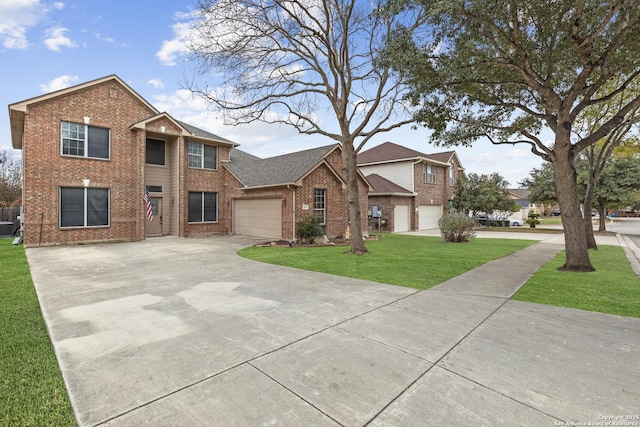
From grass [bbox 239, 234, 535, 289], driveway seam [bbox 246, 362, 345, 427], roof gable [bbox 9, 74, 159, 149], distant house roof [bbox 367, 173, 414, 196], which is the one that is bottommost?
driveway seam [bbox 246, 362, 345, 427]

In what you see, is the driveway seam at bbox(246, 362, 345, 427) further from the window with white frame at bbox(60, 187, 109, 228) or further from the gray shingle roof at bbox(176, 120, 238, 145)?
the gray shingle roof at bbox(176, 120, 238, 145)

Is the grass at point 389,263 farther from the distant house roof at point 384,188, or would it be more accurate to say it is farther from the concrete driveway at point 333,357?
the distant house roof at point 384,188

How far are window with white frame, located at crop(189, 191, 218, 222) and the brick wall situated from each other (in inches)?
107

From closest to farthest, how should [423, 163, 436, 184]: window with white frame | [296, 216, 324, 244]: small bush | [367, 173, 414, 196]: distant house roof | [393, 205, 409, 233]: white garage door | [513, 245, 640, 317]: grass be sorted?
[513, 245, 640, 317]: grass → [296, 216, 324, 244]: small bush → [367, 173, 414, 196]: distant house roof → [393, 205, 409, 233]: white garage door → [423, 163, 436, 184]: window with white frame

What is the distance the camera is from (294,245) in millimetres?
13734

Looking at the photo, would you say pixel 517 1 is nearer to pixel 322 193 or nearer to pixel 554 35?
pixel 554 35

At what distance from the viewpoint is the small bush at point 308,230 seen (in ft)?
46.2

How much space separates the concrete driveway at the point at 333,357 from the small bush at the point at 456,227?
9774mm

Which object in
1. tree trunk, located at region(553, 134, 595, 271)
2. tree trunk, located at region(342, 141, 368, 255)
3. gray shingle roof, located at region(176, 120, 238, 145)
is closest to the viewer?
tree trunk, located at region(553, 134, 595, 271)

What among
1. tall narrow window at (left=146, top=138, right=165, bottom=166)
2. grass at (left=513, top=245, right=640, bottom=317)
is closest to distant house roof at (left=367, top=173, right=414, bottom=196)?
tall narrow window at (left=146, top=138, right=165, bottom=166)

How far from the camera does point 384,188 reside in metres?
23.2

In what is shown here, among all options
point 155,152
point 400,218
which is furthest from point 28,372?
point 400,218

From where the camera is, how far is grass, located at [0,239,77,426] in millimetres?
2322

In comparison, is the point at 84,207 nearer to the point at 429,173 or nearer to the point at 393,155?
the point at 393,155
